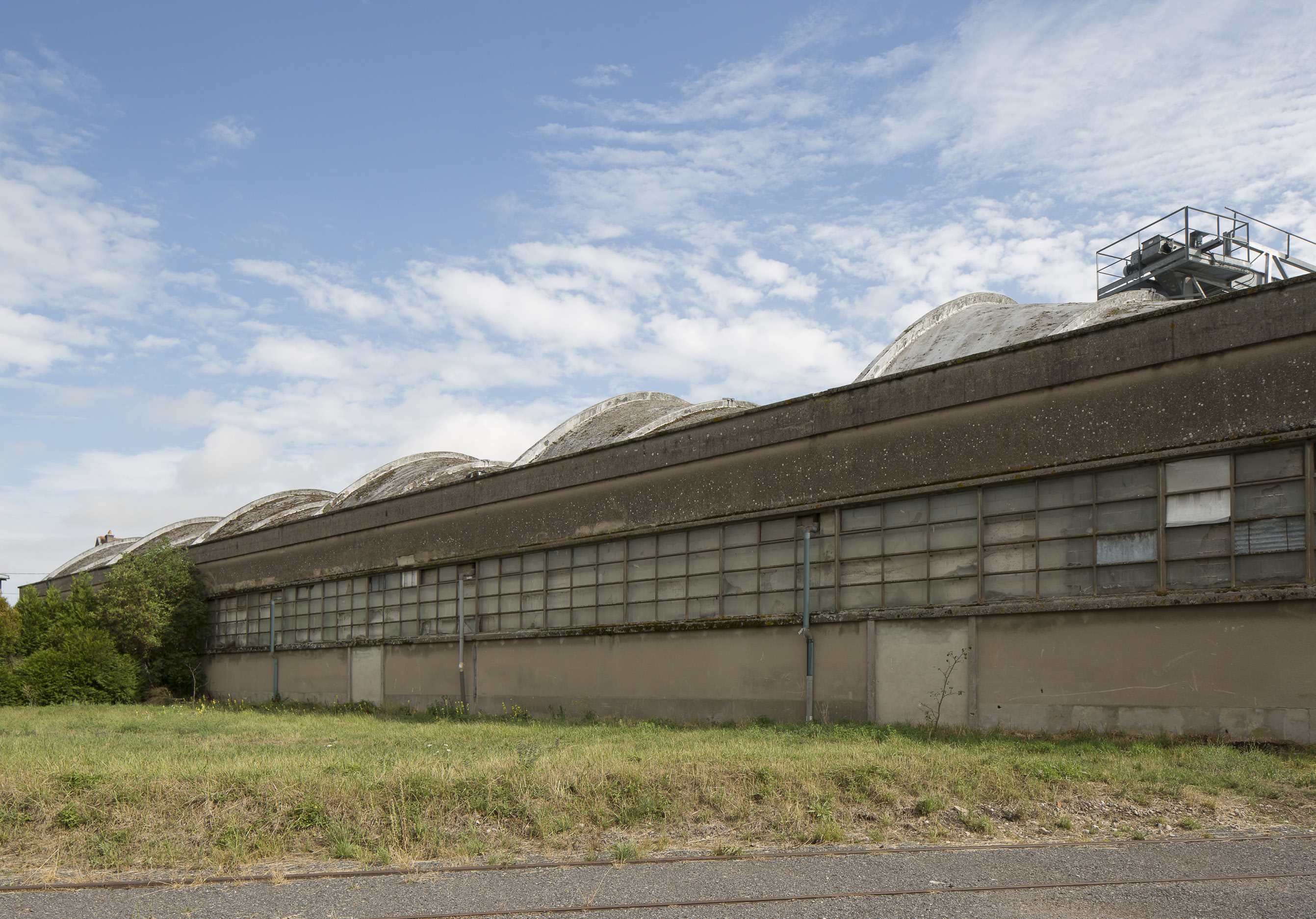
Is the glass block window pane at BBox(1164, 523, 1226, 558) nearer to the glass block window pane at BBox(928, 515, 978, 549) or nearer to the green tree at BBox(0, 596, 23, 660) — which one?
the glass block window pane at BBox(928, 515, 978, 549)

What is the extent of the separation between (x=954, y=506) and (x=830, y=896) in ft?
28.0

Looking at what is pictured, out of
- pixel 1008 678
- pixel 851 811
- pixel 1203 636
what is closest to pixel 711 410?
pixel 1008 678

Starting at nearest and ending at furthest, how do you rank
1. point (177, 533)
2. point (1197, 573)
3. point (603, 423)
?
point (1197, 573), point (603, 423), point (177, 533)

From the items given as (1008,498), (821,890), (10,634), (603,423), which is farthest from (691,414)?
(10,634)

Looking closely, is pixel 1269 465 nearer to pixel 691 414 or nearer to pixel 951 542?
pixel 951 542

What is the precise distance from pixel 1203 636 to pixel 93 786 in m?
11.3

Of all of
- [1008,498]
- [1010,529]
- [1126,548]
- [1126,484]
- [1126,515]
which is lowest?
[1126,548]

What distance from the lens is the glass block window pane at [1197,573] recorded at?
38.1 ft

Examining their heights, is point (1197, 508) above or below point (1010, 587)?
above

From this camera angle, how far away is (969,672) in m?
13.6

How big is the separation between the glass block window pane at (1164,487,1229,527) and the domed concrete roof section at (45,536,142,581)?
41.4 m

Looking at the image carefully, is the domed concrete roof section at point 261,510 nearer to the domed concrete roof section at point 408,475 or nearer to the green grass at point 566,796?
the domed concrete roof section at point 408,475

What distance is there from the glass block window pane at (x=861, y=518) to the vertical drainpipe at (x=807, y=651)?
24.4 inches

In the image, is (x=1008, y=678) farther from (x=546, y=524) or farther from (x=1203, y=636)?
(x=546, y=524)
